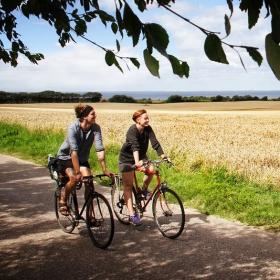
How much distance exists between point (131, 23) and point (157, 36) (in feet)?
0.71

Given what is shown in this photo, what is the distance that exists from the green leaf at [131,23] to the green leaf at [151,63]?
102 millimetres

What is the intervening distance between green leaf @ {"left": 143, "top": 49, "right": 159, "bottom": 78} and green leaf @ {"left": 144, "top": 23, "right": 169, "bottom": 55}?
75 millimetres

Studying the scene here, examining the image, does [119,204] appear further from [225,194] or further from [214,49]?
[214,49]

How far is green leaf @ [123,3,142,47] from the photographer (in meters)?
1.80

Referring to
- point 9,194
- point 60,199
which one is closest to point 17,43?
point 60,199

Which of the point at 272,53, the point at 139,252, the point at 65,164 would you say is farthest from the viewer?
the point at 65,164

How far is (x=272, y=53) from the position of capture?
1.36 metres

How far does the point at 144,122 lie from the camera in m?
6.77

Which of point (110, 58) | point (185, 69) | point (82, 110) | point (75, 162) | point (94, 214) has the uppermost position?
point (110, 58)

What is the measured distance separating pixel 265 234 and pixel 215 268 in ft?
5.92

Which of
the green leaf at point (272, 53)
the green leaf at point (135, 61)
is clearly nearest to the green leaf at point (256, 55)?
the green leaf at point (272, 53)

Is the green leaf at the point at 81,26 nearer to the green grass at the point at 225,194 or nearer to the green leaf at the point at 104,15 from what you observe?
the green leaf at the point at 104,15

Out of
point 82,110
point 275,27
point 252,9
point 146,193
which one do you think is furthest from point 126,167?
point 275,27

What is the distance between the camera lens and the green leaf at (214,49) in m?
1.58
